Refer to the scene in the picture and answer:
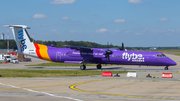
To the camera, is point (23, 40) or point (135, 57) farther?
point (23, 40)

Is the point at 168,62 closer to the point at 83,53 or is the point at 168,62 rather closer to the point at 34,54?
the point at 83,53

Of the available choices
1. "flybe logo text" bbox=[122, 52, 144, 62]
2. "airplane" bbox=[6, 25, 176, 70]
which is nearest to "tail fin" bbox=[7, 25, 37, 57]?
"airplane" bbox=[6, 25, 176, 70]

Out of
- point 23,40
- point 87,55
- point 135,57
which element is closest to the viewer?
point 135,57

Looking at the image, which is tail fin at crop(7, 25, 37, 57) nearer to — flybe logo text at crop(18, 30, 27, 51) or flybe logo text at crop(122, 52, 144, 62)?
flybe logo text at crop(18, 30, 27, 51)

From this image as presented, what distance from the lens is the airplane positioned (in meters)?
39.4

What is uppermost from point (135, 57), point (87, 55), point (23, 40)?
point (23, 40)

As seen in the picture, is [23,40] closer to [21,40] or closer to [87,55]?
[21,40]

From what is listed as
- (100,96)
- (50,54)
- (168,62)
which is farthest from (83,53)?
(100,96)

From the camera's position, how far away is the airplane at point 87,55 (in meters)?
39.4

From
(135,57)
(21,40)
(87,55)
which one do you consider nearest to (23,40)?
(21,40)

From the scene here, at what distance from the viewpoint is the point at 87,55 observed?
4091 cm

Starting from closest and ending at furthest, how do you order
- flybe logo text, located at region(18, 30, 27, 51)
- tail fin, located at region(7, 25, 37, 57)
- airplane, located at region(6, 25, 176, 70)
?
airplane, located at region(6, 25, 176, 70), tail fin, located at region(7, 25, 37, 57), flybe logo text, located at region(18, 30, 27, 51)

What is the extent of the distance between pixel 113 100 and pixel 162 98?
311 centimetres

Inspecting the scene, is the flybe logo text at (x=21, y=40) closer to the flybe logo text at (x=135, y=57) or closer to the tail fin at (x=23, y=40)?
the tail fin at (x=23, y=40)
